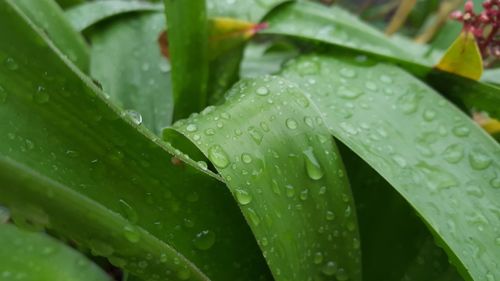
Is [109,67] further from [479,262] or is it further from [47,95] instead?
[479,262]

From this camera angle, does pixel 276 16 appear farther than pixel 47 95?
Yes

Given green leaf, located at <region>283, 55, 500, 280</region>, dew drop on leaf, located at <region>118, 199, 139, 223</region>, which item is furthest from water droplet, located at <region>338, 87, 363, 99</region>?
dew drop on leaf, located at <region>118, 199, 139, 223</region>

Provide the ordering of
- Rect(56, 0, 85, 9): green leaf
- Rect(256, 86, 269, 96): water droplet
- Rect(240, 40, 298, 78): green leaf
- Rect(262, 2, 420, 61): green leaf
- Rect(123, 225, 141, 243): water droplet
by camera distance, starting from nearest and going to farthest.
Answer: Rect(123, 225, 141, 243): water droplet, Rect(256, 86, 269, 96): water droplet, Rect(262, 2, 420, 61): green leaf, Rect(240, 40, 298, 78): green leaf, Rect(56, 0, 85, 9): green leaf

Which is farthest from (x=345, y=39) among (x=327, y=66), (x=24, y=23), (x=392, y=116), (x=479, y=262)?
(x=24, y=23)

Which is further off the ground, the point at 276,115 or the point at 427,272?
the point at 276,115

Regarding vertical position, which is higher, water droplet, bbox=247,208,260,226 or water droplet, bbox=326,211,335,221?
water droplet, bbox=247,208,260,226

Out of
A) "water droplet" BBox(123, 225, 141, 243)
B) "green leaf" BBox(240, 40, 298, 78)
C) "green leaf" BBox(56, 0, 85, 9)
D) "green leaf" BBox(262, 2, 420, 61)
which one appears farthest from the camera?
"green leaf" BBox(56, 0, 85, 9)

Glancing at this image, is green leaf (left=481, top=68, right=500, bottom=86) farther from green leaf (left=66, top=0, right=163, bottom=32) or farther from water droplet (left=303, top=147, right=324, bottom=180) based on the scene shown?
green leaf (left=66, top=0, right=163, bottom=32)
